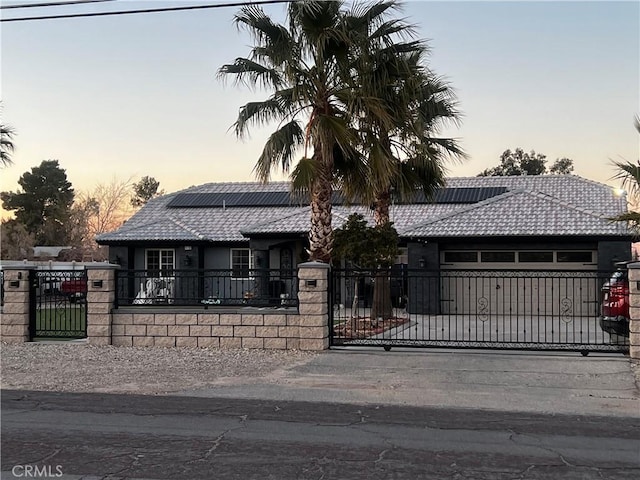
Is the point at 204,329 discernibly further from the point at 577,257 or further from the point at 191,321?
the point at 577,257

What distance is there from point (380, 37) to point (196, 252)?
50.6 feet

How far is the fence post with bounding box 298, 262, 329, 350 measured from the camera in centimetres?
1325

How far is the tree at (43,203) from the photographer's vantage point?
58969 millimetres

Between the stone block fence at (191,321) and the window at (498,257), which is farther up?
the window at (498,257)

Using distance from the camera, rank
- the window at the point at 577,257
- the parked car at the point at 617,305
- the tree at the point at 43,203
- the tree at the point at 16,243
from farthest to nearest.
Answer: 1. the tree at the point at 43,203
2. the tree at the point at 16,243
3. the window at the point at 577,257
4. the parked car at the point at 617,305

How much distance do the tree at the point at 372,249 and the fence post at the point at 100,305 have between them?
680 centimetres

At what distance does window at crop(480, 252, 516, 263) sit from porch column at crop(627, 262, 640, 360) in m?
11.5

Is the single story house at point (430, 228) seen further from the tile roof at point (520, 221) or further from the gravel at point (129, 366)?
the gravel at point (129, 366)

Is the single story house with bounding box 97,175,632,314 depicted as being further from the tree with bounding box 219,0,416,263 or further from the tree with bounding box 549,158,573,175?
the tree with bounding box 549,158,573,175

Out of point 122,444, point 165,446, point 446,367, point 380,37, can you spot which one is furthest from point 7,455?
point 380,37

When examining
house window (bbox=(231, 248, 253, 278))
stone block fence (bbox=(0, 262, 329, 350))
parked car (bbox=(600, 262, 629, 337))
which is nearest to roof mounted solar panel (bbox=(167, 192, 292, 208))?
house window (bbox=(231, 248, 253, 278))

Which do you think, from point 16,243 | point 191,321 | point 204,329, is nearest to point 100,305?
point 191,321

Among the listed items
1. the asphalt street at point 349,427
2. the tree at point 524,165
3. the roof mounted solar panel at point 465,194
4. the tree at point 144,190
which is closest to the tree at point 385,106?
the asphalt street at point 349,427

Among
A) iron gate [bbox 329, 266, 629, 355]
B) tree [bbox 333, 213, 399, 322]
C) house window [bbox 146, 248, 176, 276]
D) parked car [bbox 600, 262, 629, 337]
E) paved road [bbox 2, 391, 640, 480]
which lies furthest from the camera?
house window [bbox 146, 248, 176, 276]
